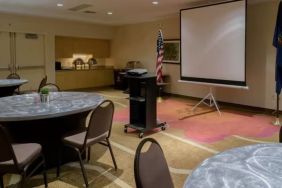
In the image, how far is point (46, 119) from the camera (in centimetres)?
288

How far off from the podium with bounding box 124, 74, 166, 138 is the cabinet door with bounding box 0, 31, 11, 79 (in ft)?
17.3

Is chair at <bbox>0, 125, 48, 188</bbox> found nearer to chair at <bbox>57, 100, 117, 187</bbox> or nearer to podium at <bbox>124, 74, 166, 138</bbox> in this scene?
chair at <bbox>57, 100, 117, 187</bbox>

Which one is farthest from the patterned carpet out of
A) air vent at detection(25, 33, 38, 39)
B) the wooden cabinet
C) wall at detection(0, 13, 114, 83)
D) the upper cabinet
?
the upper cabinet

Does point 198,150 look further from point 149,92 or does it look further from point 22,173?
point 22,173

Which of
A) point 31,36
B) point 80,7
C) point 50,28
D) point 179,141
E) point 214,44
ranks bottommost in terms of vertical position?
point 179,141

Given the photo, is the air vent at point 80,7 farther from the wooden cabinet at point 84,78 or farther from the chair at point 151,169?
the chair at point 151,169

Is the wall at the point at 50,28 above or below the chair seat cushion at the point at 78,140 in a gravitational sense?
above

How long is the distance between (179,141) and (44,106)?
2224 millimetres

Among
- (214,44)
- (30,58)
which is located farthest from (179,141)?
(30,58)

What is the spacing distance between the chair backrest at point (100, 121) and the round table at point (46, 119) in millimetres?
292

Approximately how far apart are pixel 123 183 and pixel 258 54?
15.8 feet

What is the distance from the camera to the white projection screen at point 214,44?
18.0 feet

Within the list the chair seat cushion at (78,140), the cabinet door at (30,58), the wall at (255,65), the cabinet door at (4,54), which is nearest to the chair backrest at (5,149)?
the chair seat cushion at (78,140)

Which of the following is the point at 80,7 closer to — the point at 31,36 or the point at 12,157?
the point at 31,36
